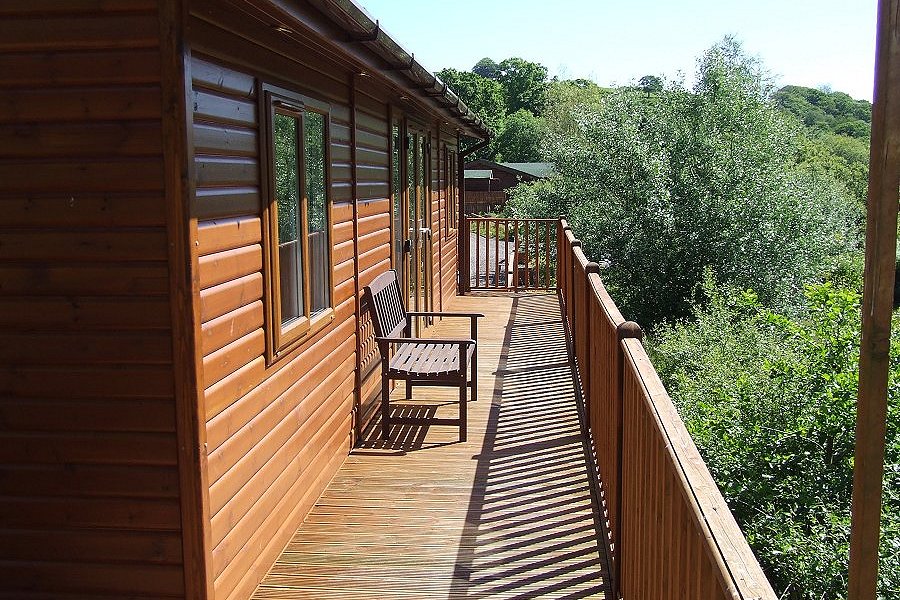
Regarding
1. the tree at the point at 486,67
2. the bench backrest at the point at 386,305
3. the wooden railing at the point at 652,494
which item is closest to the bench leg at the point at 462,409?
the bench backrest at the point at 386,305

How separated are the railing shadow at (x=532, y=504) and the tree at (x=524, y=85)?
83945mm

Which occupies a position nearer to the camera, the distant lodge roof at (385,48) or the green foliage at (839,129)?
the distant lodge roof at (385,48)

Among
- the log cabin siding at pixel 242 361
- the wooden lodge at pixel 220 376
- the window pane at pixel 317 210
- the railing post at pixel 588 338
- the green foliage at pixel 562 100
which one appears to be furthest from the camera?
the green foliage at pixel 562 100

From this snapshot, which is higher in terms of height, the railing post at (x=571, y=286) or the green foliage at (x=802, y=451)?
the railing post at (x=571, y=286)

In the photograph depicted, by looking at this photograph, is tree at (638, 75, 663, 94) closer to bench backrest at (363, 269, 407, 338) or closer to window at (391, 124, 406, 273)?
window at (391, 124, 406, 273)

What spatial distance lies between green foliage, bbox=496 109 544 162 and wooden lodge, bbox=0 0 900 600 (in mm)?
61270

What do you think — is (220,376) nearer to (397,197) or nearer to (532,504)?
(532,504)

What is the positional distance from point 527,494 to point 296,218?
2053mm

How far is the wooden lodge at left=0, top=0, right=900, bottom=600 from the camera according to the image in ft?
9.30

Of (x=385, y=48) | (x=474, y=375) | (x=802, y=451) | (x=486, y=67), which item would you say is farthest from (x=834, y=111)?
(x=385, y=48)

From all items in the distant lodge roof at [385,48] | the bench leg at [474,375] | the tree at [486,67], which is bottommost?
the bench leg at [474,375]

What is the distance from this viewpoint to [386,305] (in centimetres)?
646

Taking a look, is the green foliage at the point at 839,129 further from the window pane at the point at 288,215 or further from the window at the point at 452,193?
the window pane at the point at 288,215

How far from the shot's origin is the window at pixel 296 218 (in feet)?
12.5
